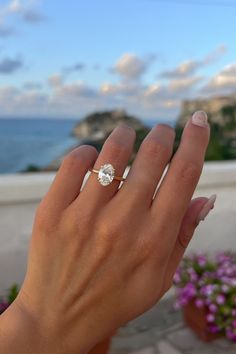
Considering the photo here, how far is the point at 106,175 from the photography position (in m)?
0.53

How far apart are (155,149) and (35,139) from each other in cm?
499

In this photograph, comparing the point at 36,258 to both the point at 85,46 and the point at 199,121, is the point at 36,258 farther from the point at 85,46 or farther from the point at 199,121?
the point at 85,46

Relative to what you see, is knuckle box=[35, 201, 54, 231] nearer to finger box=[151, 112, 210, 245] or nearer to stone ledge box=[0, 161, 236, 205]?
finger box=[151, 112, 210, 245]

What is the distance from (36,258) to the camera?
1.84 ft

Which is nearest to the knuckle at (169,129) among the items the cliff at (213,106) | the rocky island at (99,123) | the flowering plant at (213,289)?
the flowering plant at (213,289)

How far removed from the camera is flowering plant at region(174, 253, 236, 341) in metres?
2.57

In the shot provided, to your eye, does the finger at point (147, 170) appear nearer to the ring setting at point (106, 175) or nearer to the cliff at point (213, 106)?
the ring setting at point (106, 175)

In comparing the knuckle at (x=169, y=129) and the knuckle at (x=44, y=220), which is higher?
the knuckle at (x=169, y=129)

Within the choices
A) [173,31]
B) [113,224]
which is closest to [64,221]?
[113,224]

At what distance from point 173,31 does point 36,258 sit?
5.18 m

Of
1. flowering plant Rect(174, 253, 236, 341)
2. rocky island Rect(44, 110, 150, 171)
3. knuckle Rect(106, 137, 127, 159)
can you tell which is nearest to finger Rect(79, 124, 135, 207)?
knuckle Rect(106, 137, 127, 159)

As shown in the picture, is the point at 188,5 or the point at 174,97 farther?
the point at 174,97

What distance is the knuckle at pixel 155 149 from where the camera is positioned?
54 centimetres

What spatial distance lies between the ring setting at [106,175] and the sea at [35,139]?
3.98 meters
